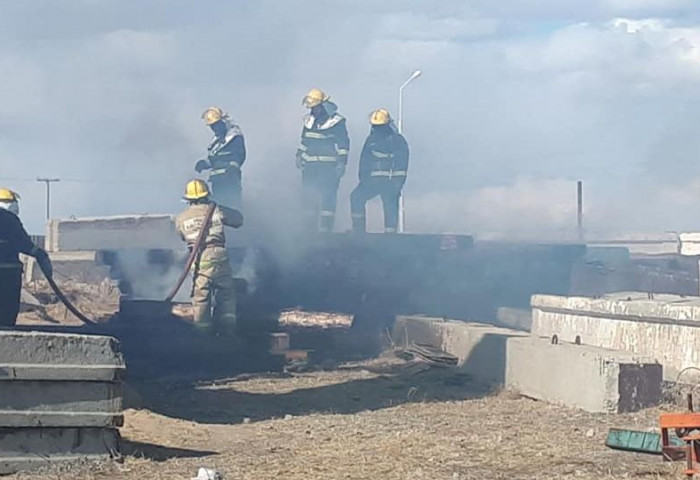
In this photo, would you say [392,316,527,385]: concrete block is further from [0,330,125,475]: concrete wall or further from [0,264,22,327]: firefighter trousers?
[0,330,125,475]: concrete wall

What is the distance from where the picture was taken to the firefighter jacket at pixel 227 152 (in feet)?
61.8

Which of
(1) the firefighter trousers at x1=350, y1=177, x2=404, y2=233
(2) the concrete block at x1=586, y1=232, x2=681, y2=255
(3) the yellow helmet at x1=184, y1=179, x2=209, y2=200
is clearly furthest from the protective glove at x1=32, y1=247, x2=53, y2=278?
(2) the concrete block at x1=586, y1=232, x2=681, y2=255

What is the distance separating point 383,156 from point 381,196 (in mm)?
641

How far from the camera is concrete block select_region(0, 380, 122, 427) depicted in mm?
7285

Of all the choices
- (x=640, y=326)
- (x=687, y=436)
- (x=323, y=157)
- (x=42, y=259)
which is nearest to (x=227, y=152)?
(x=323, y=157)

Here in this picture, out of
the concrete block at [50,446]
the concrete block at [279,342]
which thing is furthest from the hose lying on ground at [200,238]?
the concrete block at [50,446]

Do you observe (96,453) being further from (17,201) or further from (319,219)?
(319,219)

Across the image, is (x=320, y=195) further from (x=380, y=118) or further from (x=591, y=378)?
(x=591, y=378)

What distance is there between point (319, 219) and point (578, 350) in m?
9.34

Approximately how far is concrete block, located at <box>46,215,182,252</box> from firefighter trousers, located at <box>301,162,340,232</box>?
7.57 feet

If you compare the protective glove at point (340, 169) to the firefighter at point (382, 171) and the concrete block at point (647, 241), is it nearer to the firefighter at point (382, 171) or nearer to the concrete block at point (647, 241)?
the firefighter at point (382, 171)

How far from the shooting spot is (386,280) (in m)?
17.3

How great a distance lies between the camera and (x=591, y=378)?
31.9ft

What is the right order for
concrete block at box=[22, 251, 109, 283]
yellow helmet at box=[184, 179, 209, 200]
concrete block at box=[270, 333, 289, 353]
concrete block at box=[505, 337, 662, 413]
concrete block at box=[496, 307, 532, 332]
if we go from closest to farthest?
concrete block at box=[505, 337, 662, 413] → yellow helmet at box=[184, 179, 209, 200] → concrete block at box=[270, 333, 289, 353] → concrete block at box=[496, 307, 532, 332] → concrete block at box=[22, 251, 109, 283]
